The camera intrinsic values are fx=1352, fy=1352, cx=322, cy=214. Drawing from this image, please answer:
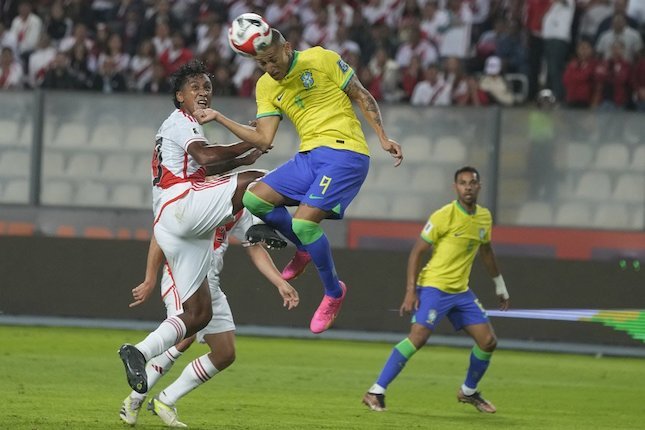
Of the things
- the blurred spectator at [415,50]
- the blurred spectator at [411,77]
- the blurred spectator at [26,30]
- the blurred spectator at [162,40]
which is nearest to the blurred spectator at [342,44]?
the blurred spectator at [415,50]

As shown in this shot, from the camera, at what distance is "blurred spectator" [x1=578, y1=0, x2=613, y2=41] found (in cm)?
1908

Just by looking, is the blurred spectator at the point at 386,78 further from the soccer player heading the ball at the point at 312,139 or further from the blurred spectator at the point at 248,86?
the soccer player heading the ball at the point at 312,139

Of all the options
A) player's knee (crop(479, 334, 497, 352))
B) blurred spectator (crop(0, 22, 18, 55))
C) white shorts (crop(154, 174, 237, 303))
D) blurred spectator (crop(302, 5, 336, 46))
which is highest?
blurred spectator (crop(302, 5, 336, 46))

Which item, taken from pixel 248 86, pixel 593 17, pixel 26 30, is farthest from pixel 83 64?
pixel 593 17

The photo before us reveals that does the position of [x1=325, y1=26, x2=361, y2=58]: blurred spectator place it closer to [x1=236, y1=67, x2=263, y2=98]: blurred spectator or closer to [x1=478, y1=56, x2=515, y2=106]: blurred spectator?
[x1=236, y1=67, x2=263, y2=98]: blurred spectator

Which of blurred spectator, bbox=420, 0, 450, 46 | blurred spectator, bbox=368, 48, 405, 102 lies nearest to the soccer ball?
blurred spectator, bbox=368, 48, 405, 102

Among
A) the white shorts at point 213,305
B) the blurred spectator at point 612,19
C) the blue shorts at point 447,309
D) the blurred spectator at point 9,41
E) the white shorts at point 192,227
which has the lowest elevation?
the blue shorts at point 447,309

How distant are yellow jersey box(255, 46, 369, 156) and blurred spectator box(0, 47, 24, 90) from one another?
10864 mm

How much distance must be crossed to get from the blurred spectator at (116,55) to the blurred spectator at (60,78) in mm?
728

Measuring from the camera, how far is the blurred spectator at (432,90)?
1823 centimetres

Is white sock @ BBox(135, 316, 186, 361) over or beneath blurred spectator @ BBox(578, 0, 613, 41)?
beneath

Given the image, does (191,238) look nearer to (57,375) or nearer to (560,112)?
(57,375)

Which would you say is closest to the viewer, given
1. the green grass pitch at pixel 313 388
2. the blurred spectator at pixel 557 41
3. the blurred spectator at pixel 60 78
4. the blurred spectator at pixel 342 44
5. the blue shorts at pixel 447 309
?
the green grass pitch at pixel 313 388

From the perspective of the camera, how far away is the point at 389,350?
1678cm
